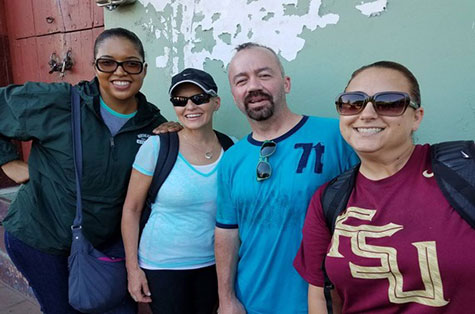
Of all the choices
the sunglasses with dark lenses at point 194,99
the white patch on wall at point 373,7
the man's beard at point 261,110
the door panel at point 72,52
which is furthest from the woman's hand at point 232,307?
the door panel at point 72,52

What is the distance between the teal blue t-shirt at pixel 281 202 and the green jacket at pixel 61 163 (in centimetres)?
73

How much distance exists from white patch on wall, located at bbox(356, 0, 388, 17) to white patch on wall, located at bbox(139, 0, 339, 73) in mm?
148

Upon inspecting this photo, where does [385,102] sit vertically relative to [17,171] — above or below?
above

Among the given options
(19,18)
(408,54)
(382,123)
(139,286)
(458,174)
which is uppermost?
(19,18)

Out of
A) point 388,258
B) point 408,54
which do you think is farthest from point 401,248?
point 408,54

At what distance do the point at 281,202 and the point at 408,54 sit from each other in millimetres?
1011

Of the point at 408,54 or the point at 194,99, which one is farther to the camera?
the point at 194,99

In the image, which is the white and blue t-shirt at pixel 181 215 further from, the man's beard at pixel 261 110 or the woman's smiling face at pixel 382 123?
the woman's smiling face at pixel 382 123

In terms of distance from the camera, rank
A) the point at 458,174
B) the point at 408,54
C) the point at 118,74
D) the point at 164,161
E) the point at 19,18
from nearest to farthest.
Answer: the point at 458,174, the point at 408,54, the point at 164,161, the point at 118,74, the point at 19,18

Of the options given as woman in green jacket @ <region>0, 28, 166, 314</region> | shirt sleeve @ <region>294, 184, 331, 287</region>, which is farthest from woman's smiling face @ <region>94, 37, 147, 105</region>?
shirt sleeve @ <region>294, 184, 331, 287</region>

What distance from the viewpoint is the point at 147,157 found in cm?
196

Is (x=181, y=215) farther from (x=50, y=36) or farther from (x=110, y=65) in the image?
(x=50, y=36)

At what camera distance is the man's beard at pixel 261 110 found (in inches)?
67.9

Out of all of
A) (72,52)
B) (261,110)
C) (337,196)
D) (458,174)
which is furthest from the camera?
(72,52)
